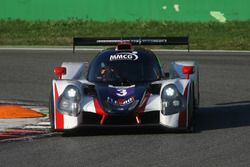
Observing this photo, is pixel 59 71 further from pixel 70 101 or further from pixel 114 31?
pixel 114 31

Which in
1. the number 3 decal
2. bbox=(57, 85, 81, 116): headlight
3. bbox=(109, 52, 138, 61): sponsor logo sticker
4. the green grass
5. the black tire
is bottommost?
the green grass

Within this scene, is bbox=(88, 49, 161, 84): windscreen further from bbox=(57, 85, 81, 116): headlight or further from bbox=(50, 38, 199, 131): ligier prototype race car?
bbox=(57, 85, 81, 116): headlight

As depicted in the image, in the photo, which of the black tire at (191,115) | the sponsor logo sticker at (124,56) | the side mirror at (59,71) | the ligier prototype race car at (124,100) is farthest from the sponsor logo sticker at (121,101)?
the side mirror at (59,71)

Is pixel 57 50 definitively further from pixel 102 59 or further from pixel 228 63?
pixel 102 59

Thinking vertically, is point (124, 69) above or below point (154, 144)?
above

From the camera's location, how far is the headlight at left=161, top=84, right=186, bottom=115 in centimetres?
1020

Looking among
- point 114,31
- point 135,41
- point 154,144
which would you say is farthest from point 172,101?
point 114,31

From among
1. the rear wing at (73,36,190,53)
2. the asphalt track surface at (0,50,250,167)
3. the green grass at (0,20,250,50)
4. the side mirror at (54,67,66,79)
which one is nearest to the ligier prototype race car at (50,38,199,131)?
the asphalt track surface at (0,50,250,167)

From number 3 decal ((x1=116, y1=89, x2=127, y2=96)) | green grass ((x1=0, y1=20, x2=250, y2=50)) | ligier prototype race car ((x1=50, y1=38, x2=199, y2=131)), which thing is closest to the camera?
ligier prototype race car ((x1=50, y1=38, x2=199, y2=131))

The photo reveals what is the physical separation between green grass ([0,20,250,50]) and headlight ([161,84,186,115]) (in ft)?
51.4

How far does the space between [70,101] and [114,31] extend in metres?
17.7

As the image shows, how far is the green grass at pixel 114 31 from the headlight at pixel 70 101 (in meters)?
15.8

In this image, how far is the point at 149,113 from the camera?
33.4 feet

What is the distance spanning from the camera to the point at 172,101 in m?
10.3
